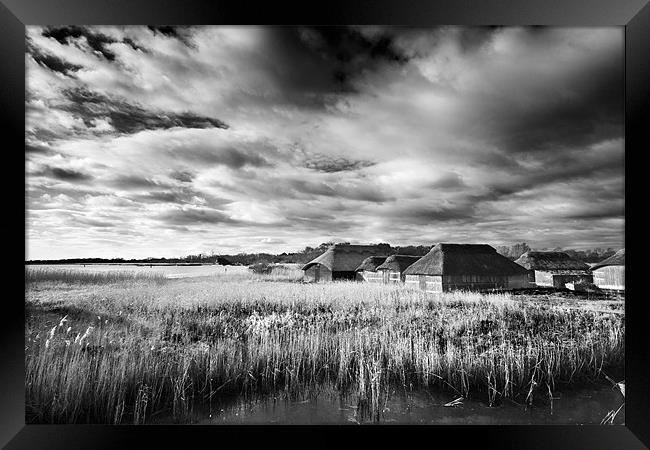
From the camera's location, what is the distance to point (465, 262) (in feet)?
35.6

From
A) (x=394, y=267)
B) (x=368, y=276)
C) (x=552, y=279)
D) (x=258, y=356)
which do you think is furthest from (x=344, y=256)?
(x=258, y=356)

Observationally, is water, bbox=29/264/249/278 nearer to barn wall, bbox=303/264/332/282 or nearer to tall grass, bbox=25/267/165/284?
tall grass, bbox=25/267/165/284

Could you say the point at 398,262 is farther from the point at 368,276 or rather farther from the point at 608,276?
the point at 608,276

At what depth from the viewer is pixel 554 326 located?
14.4ft

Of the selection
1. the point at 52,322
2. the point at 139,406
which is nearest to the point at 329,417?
the point at 139,406

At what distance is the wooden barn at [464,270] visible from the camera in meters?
10.7

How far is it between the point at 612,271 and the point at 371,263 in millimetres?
11193

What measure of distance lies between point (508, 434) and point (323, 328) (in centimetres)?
216

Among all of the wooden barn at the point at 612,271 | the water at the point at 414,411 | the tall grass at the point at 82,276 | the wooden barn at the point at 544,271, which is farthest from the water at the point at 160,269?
the wooden barn at the point at 544,271

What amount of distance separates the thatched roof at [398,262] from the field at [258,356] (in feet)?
28.6

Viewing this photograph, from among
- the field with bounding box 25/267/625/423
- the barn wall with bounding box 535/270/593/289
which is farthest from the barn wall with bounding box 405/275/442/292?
the field with bounding box 25/267/625/423
